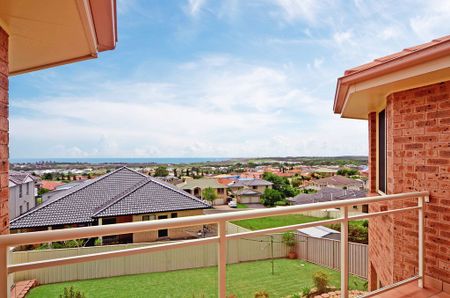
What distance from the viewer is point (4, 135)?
6.17 ft

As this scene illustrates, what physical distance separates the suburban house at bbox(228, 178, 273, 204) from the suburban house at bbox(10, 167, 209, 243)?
1042 inches

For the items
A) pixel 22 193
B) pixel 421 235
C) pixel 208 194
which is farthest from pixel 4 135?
pixel 208 194

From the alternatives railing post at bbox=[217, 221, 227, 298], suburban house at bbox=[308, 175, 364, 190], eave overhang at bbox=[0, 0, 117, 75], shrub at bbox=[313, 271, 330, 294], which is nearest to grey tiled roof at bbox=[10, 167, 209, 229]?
shrub at bbox=[313, 271, 330, 294]

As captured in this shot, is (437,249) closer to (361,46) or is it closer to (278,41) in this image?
(361,46)

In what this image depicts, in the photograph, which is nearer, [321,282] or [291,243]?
[321,282]

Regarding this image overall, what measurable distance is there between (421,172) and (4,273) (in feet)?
12.3

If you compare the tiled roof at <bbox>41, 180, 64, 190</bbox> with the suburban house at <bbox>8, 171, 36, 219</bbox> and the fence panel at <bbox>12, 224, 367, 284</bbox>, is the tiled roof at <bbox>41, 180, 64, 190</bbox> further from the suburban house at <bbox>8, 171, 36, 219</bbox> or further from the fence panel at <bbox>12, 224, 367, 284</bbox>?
the fence panel at <bbox>12, 224, 367, 284</bbox>

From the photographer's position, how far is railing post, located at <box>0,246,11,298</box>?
56.7 inches

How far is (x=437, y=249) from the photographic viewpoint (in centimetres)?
313

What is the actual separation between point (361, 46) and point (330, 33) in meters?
8.34

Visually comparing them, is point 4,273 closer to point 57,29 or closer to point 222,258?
point 222,258

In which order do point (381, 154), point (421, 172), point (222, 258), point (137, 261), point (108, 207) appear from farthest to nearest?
point (108, 207) < point (381, 154) < point (137, 261) < point (421, 172) < point (222, 258)

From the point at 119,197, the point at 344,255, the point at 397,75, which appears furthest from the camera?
the point at 119,197

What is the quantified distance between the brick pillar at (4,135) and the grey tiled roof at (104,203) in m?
16.8
